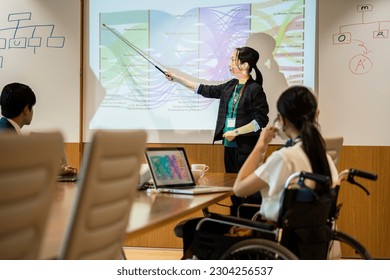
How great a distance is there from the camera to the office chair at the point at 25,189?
1.04 meters

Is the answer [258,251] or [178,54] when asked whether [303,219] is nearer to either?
[258,251]

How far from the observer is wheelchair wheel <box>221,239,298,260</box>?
195 centimetres

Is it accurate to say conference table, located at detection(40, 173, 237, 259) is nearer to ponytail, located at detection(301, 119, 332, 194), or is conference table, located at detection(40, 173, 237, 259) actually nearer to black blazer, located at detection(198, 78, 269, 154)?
ponytail, located at detection(301, 119, 332, 194)

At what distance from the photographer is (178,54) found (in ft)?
16.0

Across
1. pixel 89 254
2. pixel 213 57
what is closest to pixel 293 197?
pixel 89 254

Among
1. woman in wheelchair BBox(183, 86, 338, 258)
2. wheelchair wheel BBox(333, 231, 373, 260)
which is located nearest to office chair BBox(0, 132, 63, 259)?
woman in wheelchair BBox(183, 86, 338, 258)

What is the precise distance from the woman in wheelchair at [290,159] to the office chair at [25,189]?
127 cm

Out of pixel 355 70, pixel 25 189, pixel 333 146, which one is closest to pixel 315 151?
pixel 333 146

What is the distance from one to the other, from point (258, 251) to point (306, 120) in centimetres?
64

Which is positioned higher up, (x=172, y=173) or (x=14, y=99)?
(x=14, y=99)

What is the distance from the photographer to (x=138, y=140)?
4.93ft

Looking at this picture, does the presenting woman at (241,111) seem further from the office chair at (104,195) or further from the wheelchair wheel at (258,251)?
the office chair at (104,195)

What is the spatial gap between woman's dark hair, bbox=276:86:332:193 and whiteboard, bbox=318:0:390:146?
2.19m

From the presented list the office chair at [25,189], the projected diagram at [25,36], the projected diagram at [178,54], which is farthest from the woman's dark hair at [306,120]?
the projected diagram at [25,36]
